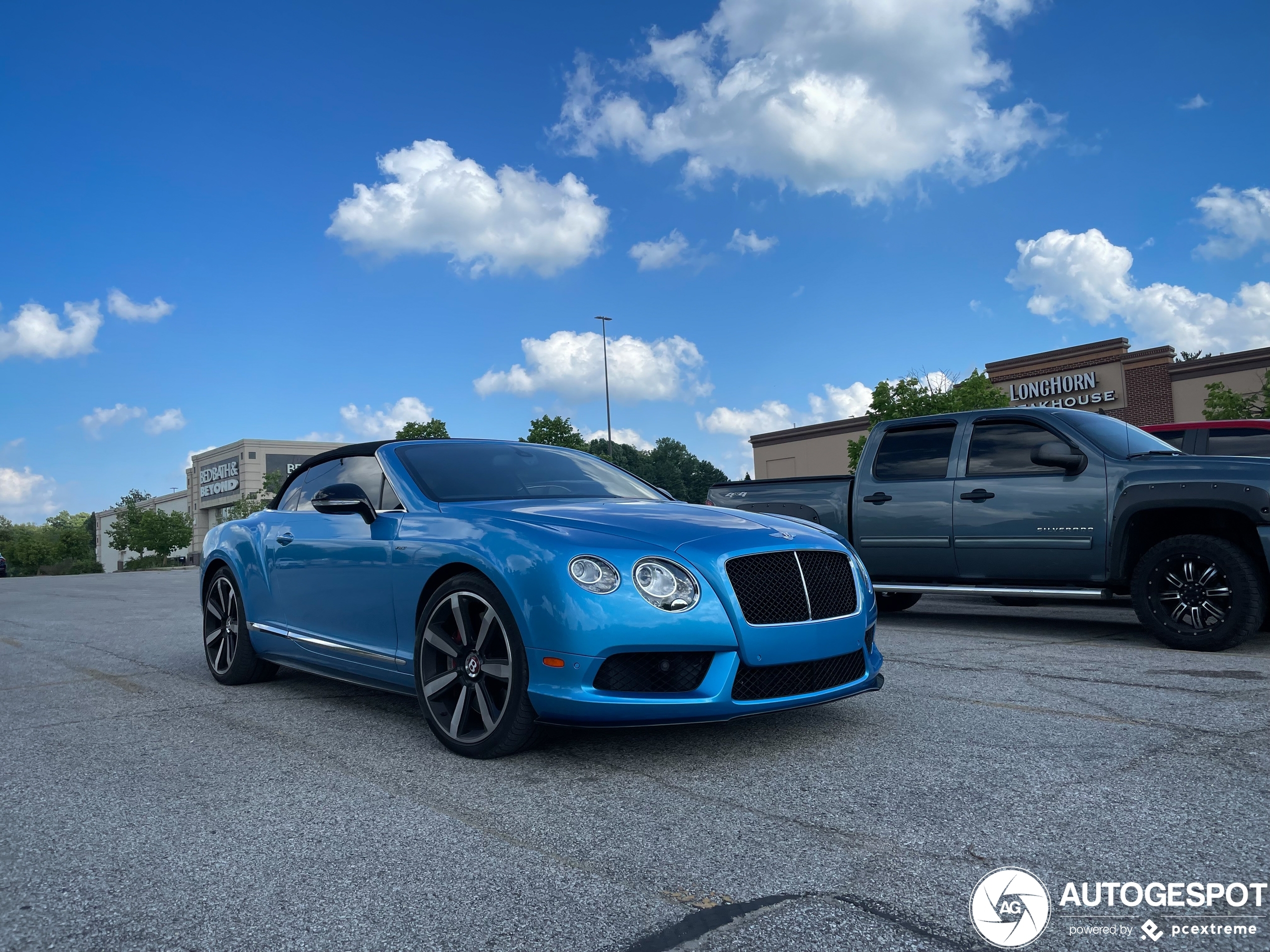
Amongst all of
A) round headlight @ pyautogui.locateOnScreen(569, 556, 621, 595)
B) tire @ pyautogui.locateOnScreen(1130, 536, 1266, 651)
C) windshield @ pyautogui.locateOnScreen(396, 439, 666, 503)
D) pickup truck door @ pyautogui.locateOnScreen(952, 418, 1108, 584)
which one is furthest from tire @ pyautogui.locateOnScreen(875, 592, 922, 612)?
round headlight @ pyautogui.locateOnScreen(569, 556, 621, 595)

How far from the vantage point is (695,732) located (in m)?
4.68

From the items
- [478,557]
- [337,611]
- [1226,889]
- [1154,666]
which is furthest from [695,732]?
[1154,666]

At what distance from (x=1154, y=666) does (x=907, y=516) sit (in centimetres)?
271

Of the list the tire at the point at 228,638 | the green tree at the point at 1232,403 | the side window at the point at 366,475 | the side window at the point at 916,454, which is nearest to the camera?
the side window at the point at 366,475

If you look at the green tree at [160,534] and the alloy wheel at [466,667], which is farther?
the green tree at [160,534]

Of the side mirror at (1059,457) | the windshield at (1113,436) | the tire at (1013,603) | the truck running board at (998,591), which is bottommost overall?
the tire at (1013,603)

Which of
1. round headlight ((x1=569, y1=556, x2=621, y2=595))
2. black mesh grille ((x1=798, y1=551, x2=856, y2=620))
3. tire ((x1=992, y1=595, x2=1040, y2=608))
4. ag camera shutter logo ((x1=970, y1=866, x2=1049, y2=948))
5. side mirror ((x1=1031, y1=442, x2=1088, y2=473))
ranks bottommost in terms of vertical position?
tire ((x1=992, y1=595, x2=1040, y2=608))

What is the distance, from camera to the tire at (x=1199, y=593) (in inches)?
266

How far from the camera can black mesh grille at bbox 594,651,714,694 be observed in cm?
394

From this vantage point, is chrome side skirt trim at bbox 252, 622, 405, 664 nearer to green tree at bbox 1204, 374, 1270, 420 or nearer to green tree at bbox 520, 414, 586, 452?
green tree at bbox 1204, 374, 1270, 420

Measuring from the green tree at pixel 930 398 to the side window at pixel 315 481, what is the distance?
29.8 m

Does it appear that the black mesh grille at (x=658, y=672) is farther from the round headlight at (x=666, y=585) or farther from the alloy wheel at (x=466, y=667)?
the alloy wheel at (x=466, y=667)

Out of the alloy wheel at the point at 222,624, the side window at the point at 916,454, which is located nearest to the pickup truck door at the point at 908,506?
the side window at the point at 916,454

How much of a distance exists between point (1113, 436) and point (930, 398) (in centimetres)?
3126
